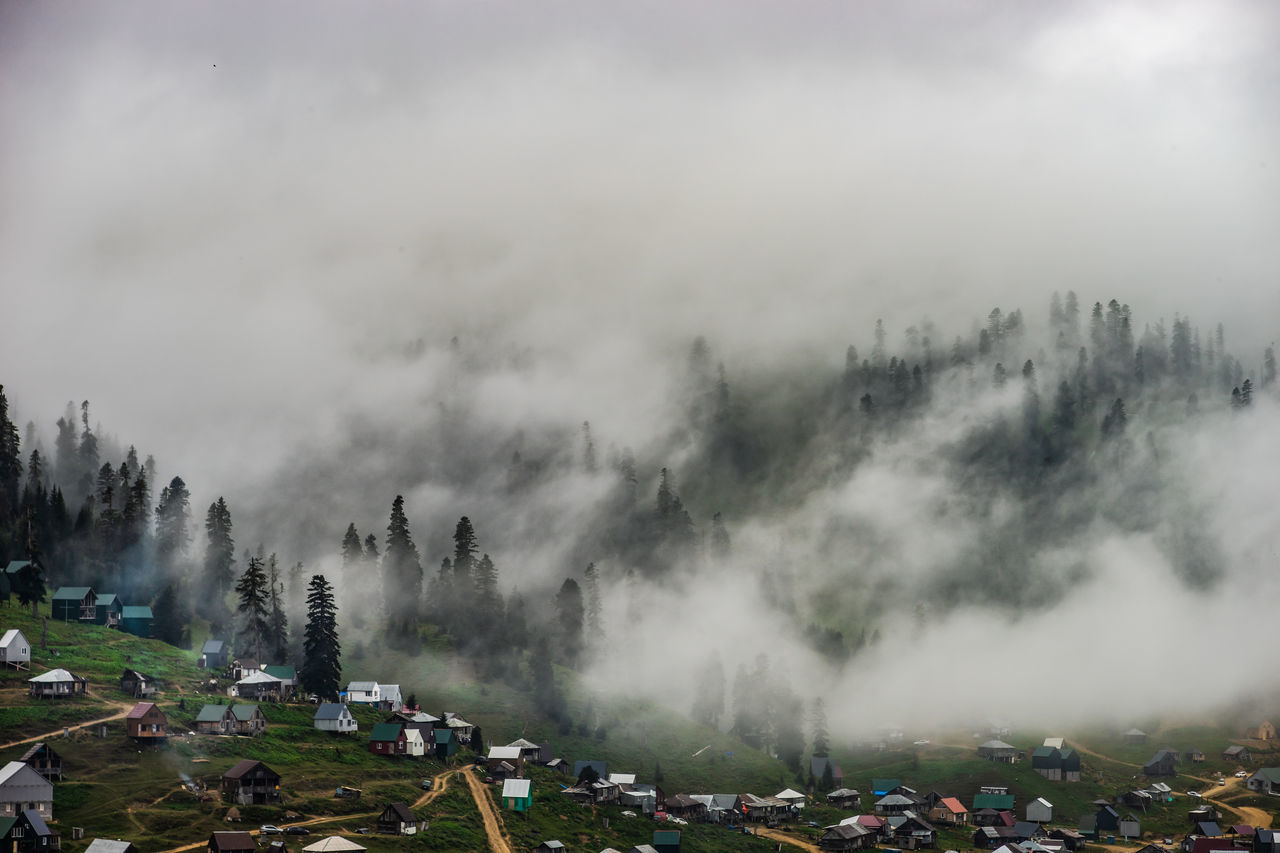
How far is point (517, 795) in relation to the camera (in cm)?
15212

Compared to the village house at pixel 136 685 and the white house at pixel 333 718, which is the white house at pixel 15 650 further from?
the white house at pixel 333 718

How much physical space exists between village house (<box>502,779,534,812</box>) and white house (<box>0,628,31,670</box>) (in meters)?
57.5

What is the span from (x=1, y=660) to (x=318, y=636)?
137 ft

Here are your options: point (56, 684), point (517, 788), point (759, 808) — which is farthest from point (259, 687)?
point (759, 808)

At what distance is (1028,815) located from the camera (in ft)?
609

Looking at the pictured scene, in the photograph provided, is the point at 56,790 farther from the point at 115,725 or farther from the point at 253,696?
the point at 253,696

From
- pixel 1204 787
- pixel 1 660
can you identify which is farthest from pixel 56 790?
pixel 1204 787

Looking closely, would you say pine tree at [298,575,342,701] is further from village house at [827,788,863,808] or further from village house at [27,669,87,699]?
village house at [827,788,863,808]

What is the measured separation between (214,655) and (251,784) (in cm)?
5902

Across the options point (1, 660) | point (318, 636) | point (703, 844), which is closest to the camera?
point (1, 660)

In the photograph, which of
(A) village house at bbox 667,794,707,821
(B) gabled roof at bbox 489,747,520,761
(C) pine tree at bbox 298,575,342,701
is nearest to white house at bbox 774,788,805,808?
(A) village house at bbox 667,794,707,821

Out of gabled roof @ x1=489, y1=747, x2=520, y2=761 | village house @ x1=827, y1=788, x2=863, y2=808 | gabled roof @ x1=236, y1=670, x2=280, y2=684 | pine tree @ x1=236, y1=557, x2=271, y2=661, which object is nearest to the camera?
gabled roof @ x1=489, y1=747, x2=520, y2=761

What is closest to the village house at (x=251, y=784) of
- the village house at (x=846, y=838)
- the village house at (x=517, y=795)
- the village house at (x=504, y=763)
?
the village house at (x=517, y=795)

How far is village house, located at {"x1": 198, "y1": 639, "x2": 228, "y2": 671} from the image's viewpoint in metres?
178
